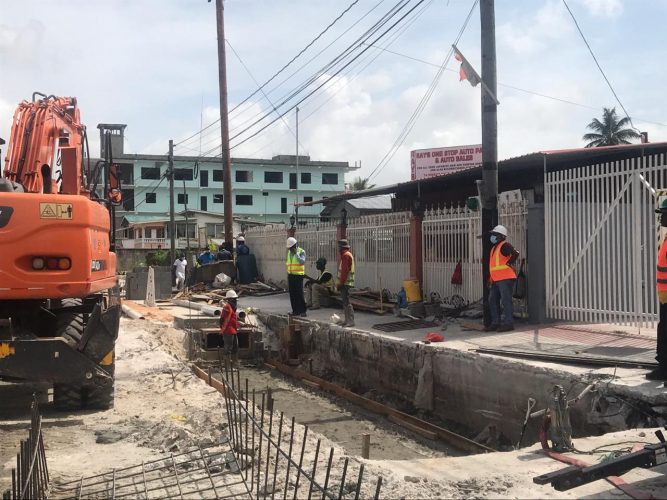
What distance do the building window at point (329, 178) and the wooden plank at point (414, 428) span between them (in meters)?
57.5

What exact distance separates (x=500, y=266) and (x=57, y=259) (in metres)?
6.62

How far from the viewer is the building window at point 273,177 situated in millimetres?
64600

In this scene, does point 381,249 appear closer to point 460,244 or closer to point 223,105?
point 460,244

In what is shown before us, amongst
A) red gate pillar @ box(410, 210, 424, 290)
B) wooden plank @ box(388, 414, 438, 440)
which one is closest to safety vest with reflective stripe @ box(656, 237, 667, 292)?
wooden plank @ box(388, 414, 438, 440)

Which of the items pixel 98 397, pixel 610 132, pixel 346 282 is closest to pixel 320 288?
pixel 346 282

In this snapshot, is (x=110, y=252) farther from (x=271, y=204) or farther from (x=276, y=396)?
(x=271, y=204)

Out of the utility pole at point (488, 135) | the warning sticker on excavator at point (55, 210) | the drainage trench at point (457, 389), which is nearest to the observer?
the warning sticker on excavator at point (55, 210)

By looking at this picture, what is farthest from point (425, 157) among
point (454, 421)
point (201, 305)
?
point (454, 421)

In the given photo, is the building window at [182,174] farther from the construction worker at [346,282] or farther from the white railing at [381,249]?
the construction worker at [346,282]

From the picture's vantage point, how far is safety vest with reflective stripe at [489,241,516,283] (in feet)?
33.7

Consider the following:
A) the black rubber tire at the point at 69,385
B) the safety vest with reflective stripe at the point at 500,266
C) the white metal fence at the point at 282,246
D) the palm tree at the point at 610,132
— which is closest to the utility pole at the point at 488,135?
the safety vest with reflective stripe at the point at 500,266

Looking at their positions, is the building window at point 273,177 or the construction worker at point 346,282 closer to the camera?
the construction worker at point 346,282

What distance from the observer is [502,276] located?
33.9 ft

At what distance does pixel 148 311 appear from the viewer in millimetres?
16594
